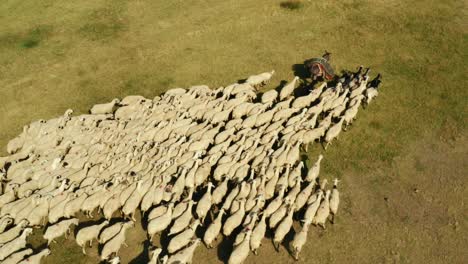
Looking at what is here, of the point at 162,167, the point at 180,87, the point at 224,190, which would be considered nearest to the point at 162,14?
the point at 180,87

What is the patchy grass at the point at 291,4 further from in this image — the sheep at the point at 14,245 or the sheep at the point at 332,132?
Result: the sheep at the point at 14,245

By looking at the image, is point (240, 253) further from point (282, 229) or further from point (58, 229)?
point (58, 229)

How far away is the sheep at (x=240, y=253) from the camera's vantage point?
1588 cm

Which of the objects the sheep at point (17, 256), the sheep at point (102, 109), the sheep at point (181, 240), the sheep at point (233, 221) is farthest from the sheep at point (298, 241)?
the sheep at point (102, 109)

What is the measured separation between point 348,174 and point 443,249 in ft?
17.7

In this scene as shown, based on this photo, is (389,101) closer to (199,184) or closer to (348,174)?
(348,174)

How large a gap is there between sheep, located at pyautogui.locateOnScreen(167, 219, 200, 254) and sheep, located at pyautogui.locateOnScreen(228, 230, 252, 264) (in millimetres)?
2040

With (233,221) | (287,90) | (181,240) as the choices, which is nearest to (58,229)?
(181,240)

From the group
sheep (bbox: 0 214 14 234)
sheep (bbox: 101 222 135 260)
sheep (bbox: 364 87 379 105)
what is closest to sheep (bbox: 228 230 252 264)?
sheep (bbox: 101 222 135 260)

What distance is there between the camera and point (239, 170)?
19.6m

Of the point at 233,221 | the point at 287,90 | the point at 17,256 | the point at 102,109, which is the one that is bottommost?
the point at 233,221

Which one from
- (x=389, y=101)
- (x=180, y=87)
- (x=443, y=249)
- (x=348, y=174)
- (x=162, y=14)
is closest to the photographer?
(x=443, y=249)

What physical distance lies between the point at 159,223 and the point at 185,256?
2.05m

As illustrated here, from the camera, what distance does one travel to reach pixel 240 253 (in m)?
15.9
